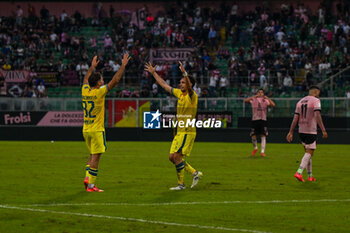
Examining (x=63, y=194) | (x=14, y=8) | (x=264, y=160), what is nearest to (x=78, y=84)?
(x=14, y=8)

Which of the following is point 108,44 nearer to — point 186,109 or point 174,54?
point 174,54

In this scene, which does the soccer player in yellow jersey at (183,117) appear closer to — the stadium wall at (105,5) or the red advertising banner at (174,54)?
the red advertising banner at (174,54)

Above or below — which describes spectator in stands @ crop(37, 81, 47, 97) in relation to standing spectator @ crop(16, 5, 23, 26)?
below

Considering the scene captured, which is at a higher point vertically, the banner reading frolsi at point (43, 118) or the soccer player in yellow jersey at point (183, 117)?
the soccer player in yellow jersey at point (183, 117)

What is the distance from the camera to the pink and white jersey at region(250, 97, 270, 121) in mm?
24000

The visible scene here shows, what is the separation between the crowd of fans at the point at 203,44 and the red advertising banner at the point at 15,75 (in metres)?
0.49

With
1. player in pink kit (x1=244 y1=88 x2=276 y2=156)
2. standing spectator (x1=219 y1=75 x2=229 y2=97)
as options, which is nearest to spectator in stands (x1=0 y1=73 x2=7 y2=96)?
standing spectator (x1=219 y1=75 x2=229 y2=97)

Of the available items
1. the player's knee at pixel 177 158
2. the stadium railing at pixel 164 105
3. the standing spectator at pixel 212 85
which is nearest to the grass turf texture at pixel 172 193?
the player's knee at pixel 177 158

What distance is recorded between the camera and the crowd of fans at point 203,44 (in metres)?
38.4

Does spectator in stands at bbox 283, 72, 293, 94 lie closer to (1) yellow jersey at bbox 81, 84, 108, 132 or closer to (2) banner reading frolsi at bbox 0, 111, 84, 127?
(2) banner reading frolsi at bbox 0, 111, 84, 127

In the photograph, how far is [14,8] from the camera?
51375 mm

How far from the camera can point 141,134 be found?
3606 cm

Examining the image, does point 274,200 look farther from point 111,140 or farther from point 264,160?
point 111,140

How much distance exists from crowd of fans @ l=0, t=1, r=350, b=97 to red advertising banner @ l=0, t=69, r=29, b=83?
489mm
